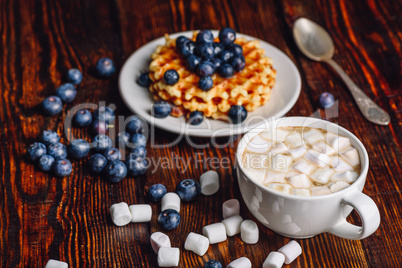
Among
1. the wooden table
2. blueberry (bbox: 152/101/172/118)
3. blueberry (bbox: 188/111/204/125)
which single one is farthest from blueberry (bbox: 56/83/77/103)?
blueberry (bbox: 188/111/204/125)

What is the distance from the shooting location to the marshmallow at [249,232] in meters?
1.31

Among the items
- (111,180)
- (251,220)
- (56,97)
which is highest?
(56,97)

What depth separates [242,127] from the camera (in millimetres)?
1552

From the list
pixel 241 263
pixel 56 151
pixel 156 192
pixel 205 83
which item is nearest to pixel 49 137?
pixel 56 151

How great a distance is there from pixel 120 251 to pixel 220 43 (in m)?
0.79

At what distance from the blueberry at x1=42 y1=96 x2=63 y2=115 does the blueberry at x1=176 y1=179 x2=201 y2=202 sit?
1.83 feet

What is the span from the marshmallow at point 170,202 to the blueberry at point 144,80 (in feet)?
1.55

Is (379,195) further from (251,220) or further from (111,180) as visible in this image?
(111,180)

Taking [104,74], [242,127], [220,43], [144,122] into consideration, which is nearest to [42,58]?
[104,74]

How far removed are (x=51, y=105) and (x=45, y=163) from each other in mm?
274

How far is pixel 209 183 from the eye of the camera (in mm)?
1461

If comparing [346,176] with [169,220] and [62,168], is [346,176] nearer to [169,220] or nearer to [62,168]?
[169,220]

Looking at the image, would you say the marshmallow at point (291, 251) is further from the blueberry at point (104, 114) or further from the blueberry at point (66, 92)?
the blueberry at point (66, 92)

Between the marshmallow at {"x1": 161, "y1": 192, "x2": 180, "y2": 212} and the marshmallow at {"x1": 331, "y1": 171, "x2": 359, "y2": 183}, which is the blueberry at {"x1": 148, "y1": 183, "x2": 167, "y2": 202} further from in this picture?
the marshmallow at {"x1": 331, "y1": 171, "x2": 359, "y2": 183}
